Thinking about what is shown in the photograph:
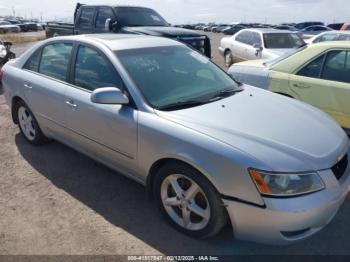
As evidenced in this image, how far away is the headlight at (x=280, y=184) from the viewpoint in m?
2.51

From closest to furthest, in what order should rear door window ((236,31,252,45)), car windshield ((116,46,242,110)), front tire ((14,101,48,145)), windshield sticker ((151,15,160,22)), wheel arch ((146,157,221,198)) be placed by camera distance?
Result: wheel arch ((146,157,221,198)) < car windshield ((116,46,242,110)) < front tire ((14,101,48,145)) < windshield sticker ((151,15,160,22)) < rear door window ((236,31,252,45))

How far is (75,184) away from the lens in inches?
157

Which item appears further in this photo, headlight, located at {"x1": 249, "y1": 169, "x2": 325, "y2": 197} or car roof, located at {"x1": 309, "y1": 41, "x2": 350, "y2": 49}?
car roof, located at {"x1": 309, "y1": 41, "x2": 350, "y2": 49}

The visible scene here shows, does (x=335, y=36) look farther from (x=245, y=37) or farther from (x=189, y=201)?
(x=189, y=201)

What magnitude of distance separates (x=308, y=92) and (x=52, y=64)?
132 inches

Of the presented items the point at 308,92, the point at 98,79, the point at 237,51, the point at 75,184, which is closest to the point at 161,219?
the point at 75,184

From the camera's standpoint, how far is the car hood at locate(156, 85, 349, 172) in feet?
8.57

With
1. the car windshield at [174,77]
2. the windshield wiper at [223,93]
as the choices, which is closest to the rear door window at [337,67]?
the car windshield at [174,77]

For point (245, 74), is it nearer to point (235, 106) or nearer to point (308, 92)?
point (308, 92)

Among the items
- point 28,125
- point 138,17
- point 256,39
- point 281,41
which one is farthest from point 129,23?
point 28,125

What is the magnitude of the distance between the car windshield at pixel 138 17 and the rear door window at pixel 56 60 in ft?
19.8

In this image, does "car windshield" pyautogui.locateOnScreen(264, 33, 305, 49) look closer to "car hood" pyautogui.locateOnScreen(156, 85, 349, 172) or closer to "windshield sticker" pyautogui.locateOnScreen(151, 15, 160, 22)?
"windshield sticker" pyautogui.locateOnScreen(151, 15, 160, 22)

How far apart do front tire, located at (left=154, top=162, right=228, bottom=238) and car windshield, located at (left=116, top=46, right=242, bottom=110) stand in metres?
0.62

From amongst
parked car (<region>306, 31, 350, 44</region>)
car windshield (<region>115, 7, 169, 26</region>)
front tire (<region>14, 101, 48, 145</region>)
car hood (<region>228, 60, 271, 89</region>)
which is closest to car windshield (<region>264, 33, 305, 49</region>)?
parked car (<region>306, 31, 350, 44</region>)
